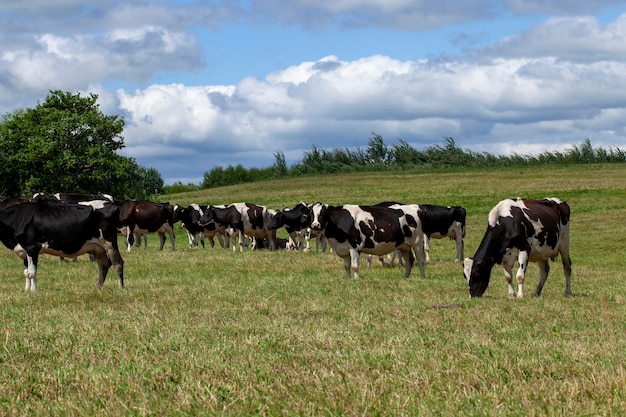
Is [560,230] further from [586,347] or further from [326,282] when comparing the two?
[586,347]

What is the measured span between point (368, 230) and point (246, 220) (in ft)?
55.4

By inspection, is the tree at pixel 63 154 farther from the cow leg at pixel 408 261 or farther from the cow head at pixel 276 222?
the cow leg at pixel 408 261

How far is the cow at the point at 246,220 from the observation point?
38.3 m

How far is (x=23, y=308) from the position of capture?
46.7 feet

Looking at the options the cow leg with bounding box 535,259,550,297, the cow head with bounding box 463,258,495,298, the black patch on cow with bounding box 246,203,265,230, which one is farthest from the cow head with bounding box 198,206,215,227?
the cow head with bounding box 463,258,495,298

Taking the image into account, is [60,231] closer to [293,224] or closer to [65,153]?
[293,224]

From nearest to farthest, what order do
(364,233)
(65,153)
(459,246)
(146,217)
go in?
(364,233) < (459,246) < (146,217) < (65,153)

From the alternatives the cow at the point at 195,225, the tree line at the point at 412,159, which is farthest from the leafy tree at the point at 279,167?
the cow at the point at 195,225

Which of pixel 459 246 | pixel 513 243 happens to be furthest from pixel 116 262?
pixel 459 246

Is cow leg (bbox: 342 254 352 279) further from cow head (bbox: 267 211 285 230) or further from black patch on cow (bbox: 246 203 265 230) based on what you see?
black patch on cow (bbox: 246 203 265 230)

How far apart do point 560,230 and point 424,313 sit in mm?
5894

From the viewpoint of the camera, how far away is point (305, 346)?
32.7ft

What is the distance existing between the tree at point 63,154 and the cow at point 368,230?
34.0 metres

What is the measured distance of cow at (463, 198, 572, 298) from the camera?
670 inches
